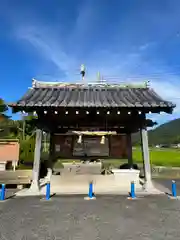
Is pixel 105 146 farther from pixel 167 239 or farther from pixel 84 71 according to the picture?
pixel 167 239

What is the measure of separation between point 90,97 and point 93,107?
1358mm

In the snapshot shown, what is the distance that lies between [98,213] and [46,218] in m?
1.60

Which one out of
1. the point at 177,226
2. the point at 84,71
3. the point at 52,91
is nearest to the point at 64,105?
the point at 52,91

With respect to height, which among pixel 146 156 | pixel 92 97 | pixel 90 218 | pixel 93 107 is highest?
pixel 92 97

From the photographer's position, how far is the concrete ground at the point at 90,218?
463 cm

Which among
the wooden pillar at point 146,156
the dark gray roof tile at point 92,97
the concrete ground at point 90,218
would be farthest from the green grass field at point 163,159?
the concrete ground at point 90,218

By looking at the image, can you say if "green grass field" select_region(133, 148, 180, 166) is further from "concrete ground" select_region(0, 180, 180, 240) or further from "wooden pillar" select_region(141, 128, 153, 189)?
"concrete ground" select_region(0, 180, 180, 240)

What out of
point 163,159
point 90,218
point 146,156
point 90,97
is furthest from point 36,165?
point 163,159

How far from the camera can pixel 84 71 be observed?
39.2 ft

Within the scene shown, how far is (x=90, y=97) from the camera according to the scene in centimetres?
A: 1054

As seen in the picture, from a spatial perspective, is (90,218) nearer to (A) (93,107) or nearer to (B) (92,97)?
(A) (93,107)

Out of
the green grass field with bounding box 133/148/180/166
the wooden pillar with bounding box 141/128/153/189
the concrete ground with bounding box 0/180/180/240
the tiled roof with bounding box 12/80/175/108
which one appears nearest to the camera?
the concrete ground with bounding box 0/180/180/240

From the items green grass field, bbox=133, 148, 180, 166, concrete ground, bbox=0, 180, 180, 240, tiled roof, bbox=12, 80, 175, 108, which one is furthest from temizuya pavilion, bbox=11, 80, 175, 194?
green grass field, bbox=133, 148, 180, 166

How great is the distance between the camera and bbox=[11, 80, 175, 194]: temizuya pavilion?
30.6ft
